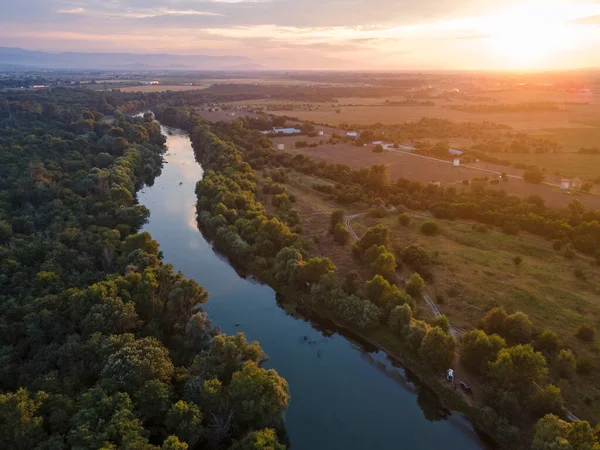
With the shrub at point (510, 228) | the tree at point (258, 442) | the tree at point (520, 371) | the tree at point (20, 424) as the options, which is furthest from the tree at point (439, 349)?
the shrub at point (510, 228)

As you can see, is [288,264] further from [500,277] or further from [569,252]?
[569,252]

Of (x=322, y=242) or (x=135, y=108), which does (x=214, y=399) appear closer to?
(x=322, y=242)

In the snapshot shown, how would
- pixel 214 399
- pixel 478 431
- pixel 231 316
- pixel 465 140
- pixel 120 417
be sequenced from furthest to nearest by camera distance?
pixel 465 140, pixel 231 316, pixel 478 431, pixel 214 399, pixel 120 417

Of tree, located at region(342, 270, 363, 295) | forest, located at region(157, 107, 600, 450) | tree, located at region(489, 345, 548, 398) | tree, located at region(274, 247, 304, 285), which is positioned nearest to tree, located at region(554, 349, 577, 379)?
forest, located at region(157, 107, 600, 450)

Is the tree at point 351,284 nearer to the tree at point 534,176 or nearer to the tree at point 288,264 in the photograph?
the tree at point 288,264

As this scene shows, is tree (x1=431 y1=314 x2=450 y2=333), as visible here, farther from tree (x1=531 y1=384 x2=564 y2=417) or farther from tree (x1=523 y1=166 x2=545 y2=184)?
tree (x1=523 y1=166 x2=545 y2=184)

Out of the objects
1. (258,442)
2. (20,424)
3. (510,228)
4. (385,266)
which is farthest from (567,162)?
(20,424)

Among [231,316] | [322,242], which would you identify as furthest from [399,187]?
[231,316]
